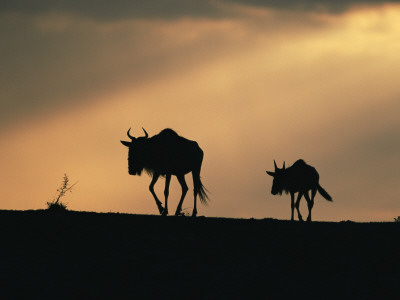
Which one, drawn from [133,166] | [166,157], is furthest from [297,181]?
[133,166]

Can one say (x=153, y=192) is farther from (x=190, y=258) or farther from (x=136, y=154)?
(x=190, y=258)

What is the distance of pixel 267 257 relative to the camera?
1532cm

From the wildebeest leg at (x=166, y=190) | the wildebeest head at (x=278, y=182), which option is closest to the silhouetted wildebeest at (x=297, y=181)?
the wildebeest head at (x=278, y=182)

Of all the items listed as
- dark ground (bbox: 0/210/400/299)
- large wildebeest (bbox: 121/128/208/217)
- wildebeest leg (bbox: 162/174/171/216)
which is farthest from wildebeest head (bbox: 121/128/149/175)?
dark ground (bbox: 0/210/400/299)

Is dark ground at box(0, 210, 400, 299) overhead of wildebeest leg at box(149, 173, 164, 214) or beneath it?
beneath

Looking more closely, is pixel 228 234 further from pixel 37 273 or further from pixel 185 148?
pixel 185 148

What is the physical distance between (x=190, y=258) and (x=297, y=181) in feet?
35.9

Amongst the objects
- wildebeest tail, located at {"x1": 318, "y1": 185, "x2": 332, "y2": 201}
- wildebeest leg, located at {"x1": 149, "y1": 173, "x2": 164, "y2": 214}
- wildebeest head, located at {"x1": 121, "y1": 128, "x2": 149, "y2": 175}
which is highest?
wildebeest head, located at {"x1": 121, "y1": 128, "x2": 149, "y2": 175}

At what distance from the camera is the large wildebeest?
23.6 m

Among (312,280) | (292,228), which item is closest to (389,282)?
(312,280)

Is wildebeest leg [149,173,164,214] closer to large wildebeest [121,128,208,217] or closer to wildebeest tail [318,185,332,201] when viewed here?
large wildebeest [121,128,208,217]

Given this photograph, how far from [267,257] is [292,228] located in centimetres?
271

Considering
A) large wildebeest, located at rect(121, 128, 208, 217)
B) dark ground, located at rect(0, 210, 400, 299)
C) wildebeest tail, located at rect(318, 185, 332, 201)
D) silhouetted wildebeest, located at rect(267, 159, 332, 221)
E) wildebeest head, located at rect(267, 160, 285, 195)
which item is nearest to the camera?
dark ground, located at rect(0, 210, 400, 299)

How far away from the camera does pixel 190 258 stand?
1498 cm
